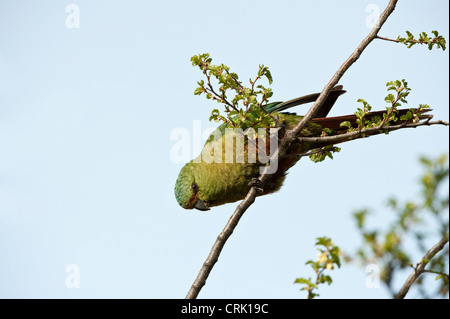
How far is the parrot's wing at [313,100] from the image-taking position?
18.1ft

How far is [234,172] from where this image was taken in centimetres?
573

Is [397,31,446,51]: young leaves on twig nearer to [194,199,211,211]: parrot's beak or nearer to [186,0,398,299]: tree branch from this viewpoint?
[186,0,398,299]: tree branch

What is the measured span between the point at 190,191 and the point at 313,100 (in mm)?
1845

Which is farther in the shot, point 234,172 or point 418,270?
point 234,172

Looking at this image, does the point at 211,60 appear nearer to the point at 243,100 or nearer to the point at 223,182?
the point at 243,100

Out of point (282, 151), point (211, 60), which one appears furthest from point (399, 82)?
point (211, 60)

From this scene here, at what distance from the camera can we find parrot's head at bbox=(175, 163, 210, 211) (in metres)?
6.12

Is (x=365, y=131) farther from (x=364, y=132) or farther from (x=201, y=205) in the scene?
(x=201, y=205)

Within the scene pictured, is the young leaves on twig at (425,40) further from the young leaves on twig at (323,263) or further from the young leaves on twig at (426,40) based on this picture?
the young leaves on twig at (323,263)

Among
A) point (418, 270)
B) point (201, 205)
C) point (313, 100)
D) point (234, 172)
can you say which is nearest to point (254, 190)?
point (418, 270)

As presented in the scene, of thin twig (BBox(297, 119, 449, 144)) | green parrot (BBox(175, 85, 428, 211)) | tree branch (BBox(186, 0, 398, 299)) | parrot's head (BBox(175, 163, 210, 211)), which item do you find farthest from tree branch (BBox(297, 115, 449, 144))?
parrot's head (BBox(175, 163, 210, 211))

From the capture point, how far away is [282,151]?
167 inches

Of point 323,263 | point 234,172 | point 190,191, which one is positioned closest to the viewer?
point 323,263
